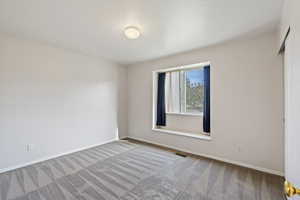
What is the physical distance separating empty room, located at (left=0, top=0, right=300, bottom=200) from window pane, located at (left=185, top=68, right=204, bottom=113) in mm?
28

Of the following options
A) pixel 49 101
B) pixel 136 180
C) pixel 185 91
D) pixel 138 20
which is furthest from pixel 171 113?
pixel 49 101

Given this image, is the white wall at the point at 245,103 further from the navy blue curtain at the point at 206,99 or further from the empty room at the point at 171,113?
the navy blue curtain at the point at 206,99

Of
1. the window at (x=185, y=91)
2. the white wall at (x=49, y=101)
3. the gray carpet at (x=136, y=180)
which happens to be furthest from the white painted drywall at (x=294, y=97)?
the white wall at (x=49, y=101)

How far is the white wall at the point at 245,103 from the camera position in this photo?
237 centimetres

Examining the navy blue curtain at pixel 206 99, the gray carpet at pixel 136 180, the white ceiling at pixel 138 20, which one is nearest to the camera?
the white ceiling at pixel 138 20

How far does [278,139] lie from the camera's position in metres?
2.33

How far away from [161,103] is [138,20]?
8.26ft

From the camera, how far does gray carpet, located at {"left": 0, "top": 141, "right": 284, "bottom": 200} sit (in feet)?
6.03

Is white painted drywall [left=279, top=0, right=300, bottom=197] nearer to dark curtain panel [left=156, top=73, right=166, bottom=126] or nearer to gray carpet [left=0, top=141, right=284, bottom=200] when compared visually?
gray carpet [left=0, top=141, right=284, bottom=200]

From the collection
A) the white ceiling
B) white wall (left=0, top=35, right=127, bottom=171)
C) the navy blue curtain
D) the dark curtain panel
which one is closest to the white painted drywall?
the white ceiling

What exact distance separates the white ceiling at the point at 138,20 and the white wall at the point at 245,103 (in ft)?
1.20

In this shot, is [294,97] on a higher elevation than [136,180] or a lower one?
higher

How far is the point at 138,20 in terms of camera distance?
2070mm

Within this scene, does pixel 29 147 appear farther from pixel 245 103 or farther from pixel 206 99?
pixel 245 103
